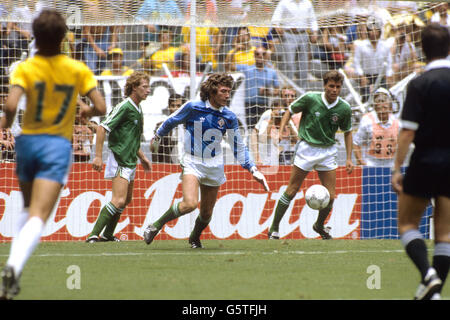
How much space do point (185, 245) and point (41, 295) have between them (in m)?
4.99

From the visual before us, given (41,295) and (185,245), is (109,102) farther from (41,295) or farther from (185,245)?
(41,295)

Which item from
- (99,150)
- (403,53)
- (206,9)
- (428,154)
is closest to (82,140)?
(99,150)

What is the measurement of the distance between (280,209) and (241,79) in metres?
3.48

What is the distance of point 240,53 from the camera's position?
1498cm

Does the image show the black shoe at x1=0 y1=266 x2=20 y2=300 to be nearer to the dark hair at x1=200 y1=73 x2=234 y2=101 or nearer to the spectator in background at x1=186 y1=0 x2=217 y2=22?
the dark hair at x1=200 y1=73 x2=234 y2=101

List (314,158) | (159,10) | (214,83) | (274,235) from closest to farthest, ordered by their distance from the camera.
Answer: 1. (214,83)
2. (314,158)
3. (274,235)
4. (159,10)

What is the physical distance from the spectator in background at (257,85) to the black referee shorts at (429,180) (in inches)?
329

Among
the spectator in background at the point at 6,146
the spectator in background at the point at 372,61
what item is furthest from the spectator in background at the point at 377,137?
the spectator in background at the point at 6,146

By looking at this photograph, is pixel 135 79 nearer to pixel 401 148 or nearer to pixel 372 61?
pixel 372 61

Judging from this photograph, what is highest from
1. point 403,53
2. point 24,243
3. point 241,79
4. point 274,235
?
point 403,53

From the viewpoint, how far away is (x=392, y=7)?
14.0 metres

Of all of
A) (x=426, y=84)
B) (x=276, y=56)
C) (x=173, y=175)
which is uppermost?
(x=276, y=56)

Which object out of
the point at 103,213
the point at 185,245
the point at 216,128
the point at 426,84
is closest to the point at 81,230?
the point at 103,213

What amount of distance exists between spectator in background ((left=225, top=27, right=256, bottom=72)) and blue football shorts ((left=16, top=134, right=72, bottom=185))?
9.25 metres
